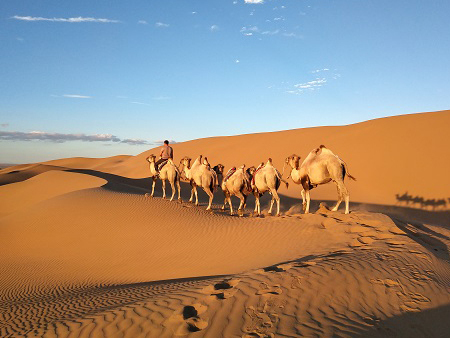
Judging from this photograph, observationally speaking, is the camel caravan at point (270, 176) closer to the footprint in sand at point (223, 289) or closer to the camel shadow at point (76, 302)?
the camel shadow at point (76, 302)

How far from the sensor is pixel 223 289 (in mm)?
5613

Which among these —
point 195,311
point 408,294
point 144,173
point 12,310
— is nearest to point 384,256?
point 408,294

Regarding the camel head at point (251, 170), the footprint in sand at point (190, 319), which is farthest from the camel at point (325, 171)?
the footprint in sand at point (190, 319)

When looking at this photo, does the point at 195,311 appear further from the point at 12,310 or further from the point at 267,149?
the point at 267,149

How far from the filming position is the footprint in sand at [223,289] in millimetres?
5270

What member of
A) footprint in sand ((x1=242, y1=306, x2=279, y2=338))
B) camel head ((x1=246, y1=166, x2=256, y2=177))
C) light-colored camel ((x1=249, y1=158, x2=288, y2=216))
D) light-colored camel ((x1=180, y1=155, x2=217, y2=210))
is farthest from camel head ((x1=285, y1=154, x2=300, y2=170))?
footprint in sand ((x1=242, y1=306, x2=279, y2=338))

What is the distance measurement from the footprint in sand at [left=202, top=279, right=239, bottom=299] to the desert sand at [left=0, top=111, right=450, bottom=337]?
0.03m

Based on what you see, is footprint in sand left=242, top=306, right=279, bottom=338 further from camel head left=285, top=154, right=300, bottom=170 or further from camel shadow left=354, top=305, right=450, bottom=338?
camel head left=285, top=154, right=300, bottom=170

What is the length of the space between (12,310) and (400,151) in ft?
102

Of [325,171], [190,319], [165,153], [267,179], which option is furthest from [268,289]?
[165,153]

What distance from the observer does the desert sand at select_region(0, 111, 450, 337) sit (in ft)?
15.5

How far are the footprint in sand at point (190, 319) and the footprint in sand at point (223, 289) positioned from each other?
0.43m

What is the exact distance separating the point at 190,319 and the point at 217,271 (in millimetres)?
4230

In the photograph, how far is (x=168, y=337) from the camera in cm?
423
